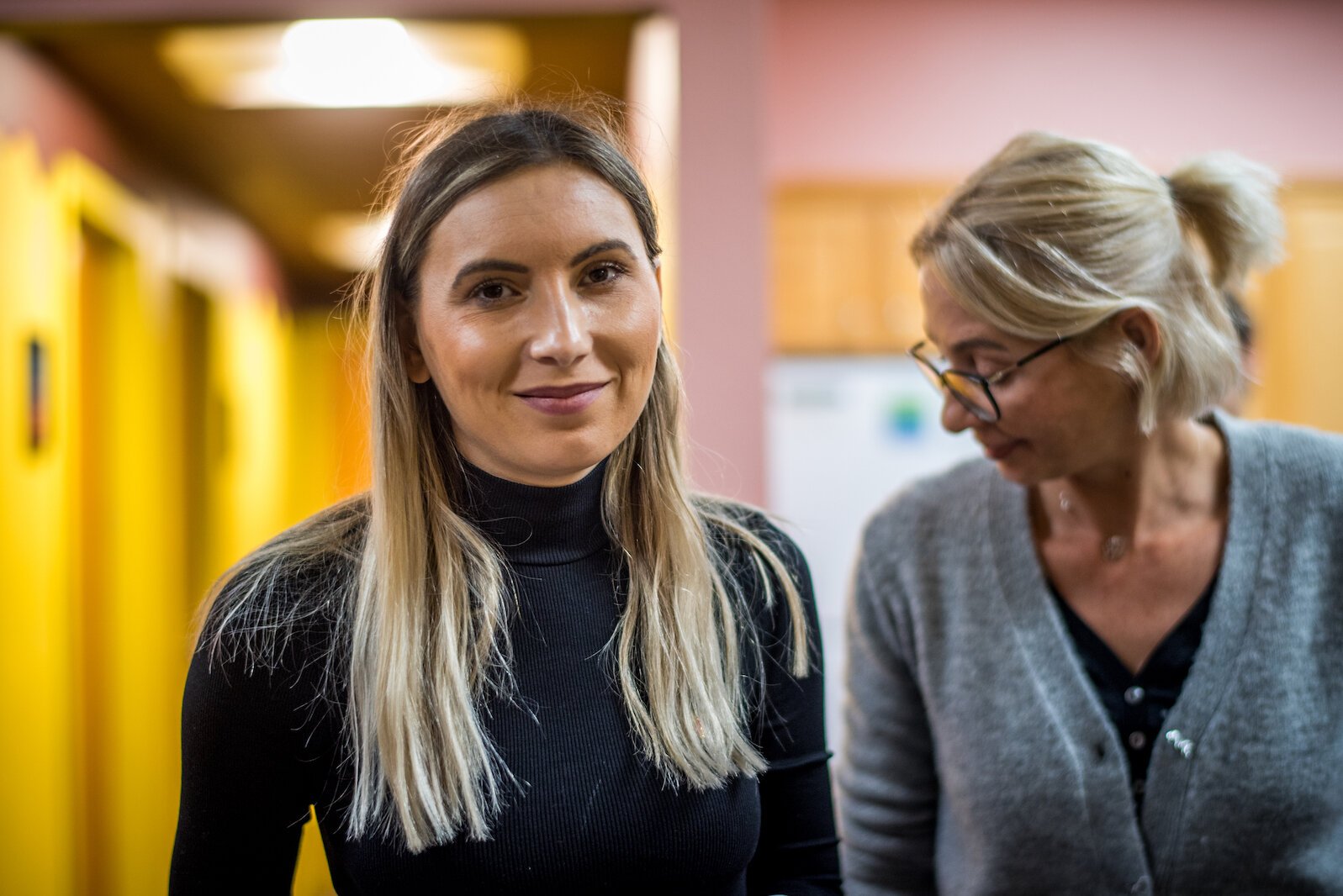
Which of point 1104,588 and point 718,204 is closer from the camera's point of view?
point 1104,588

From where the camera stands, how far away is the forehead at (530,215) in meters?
1.05

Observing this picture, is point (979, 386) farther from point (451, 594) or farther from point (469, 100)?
point (469, 100)

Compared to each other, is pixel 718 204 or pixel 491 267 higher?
pixel 718 204

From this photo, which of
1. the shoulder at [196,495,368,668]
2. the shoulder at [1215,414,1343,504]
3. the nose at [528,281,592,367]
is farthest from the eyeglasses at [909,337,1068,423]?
the shoulder at [196,495,368,668]

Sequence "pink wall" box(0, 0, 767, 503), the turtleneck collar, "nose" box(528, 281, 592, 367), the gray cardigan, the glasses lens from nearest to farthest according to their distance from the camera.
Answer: "nose" box(528, 281, 592, 367) → the turtleneck collar → the gray cardigan → the glasses lens → "pink wall" box(0, 0, 767, 503)

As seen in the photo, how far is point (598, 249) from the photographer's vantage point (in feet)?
3.51

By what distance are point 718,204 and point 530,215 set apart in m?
1.60

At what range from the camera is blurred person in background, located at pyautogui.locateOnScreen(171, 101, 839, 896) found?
3.39 feet

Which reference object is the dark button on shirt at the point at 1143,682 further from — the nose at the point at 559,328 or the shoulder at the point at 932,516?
the nose at the point at 559,328

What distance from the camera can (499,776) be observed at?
1044 mm

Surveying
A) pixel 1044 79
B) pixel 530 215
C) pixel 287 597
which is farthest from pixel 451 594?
pixel 1044 79

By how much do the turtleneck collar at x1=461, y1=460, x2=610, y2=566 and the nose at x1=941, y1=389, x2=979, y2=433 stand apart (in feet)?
1.62

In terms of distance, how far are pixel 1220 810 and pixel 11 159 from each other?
9.87 feet

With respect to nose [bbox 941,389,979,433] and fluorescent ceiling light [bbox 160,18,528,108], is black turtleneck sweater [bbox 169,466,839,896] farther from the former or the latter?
fluorescent ceiling light [bbox 160,18,528,108]
